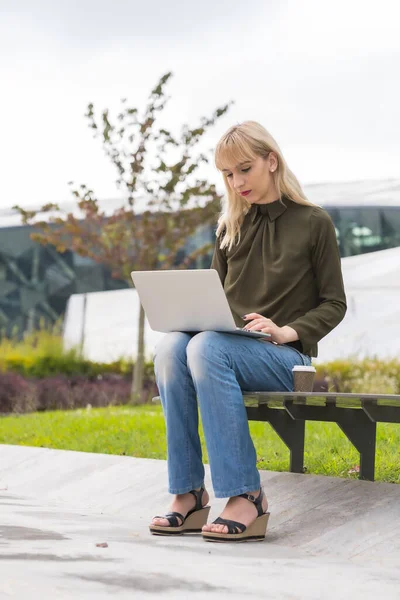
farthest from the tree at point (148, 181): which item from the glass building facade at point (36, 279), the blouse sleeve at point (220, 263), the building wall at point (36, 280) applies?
the blouse sleeve at point (220, 263)

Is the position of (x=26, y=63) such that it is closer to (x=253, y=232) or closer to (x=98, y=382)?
(x=98, y=382)

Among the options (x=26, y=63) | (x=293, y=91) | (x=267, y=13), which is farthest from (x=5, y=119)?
(x=267, y=13)

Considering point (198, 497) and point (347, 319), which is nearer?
point (198, 497)

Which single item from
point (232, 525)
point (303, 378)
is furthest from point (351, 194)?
point (232, 525)

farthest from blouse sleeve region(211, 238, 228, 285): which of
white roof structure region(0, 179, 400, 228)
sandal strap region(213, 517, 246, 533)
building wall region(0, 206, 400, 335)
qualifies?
building wall region(0, 206, 400, 335)

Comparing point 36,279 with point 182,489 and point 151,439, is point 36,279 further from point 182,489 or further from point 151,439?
point 182,489

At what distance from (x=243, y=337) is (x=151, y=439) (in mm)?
3063

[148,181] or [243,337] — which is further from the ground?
[148,181]

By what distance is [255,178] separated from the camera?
390 centimetres

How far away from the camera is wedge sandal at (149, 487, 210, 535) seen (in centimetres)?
352

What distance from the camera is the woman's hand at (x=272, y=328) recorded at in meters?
3.57

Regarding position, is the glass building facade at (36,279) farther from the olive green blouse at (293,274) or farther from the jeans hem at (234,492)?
the jeans hem at (234,492)

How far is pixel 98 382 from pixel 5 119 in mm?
6262

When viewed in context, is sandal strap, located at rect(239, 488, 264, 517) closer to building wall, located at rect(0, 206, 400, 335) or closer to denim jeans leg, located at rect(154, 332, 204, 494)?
denim jeans leg, located at rect(154, 332, 204, 494)
